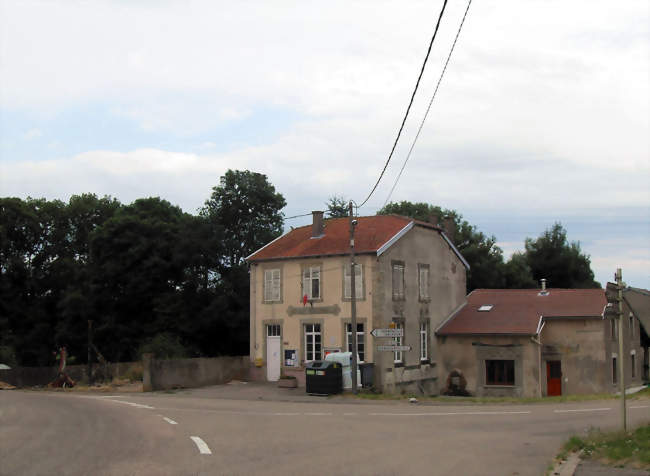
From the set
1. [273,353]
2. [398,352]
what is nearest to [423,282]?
[398,352]

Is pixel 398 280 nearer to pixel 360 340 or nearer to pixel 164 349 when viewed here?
pixel 360 340

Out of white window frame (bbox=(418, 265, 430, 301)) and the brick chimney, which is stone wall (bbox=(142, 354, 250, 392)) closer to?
the brick chimney

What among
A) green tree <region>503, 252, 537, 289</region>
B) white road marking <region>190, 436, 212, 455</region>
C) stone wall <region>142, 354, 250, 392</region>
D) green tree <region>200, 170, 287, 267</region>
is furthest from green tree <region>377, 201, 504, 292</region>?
white road marking <region>190, 436, 212, 455</region>

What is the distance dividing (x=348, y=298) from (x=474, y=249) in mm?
29831

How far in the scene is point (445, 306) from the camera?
1609 inches

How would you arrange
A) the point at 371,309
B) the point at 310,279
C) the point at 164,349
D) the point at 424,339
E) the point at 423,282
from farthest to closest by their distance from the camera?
the point at 164,349 → the point at 423,282 → the point at 424,339 → the point at 310,279 → the point at 371,309

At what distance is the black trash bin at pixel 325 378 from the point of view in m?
29.7

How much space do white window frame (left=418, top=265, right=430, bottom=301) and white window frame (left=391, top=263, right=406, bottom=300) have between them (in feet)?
6.16

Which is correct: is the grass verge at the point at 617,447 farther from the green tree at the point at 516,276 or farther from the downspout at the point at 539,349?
the green tree at the point at 516,276

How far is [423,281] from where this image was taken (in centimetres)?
3872

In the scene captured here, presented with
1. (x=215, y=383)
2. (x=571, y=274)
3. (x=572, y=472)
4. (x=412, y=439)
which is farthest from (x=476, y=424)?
(x=571, y=274)

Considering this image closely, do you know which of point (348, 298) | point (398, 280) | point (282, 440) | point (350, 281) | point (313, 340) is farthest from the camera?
point (398, 280)

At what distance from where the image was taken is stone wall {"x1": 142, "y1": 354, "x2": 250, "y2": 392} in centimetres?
3169

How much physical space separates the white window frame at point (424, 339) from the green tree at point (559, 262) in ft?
117
